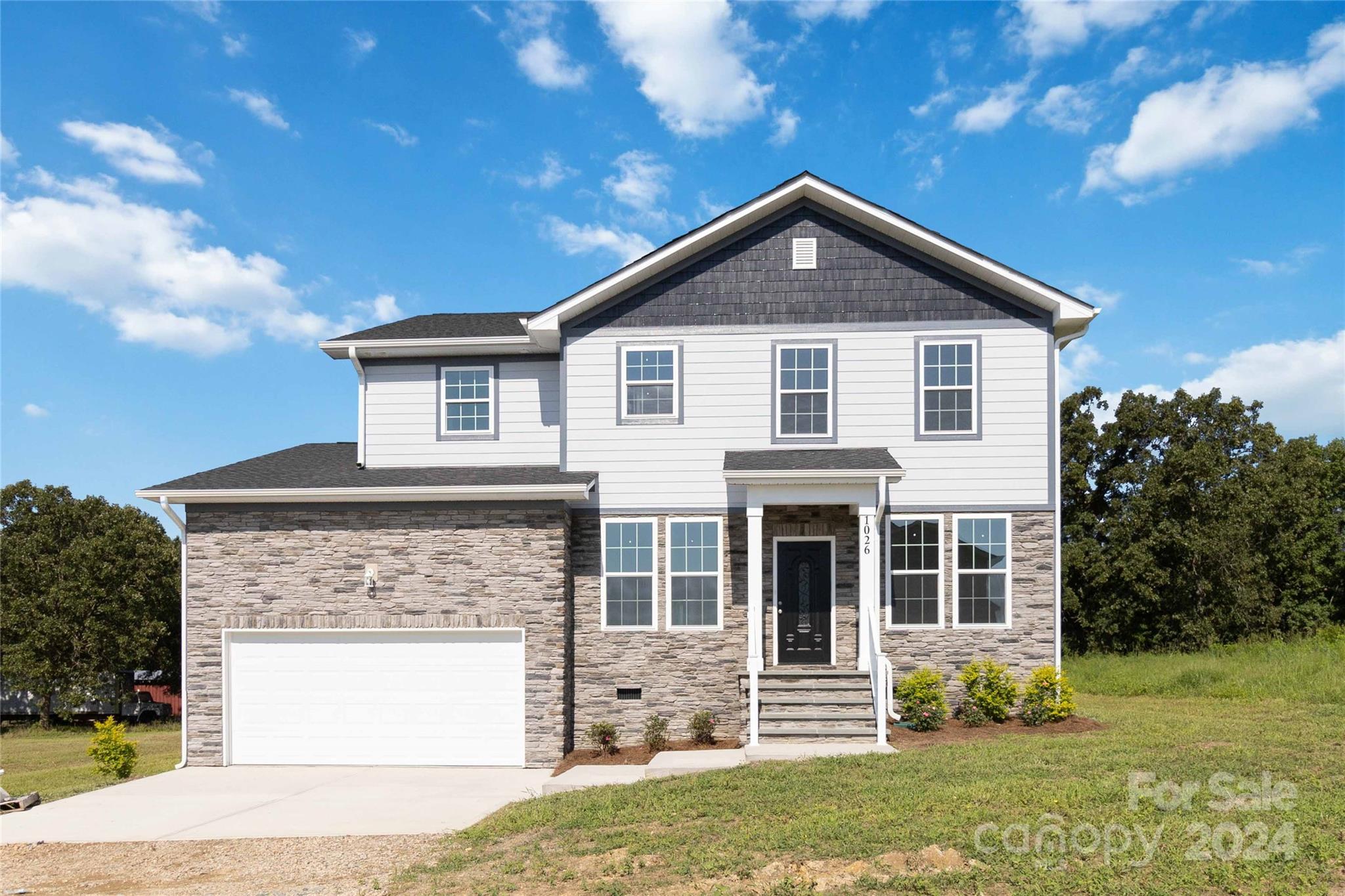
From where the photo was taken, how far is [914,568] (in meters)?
14.5

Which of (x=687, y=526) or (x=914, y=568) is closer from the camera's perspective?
(x=914, y=568)

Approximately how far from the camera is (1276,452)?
1214 inches

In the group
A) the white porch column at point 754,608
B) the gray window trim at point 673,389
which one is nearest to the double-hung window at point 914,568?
the white porch column at point 754,608

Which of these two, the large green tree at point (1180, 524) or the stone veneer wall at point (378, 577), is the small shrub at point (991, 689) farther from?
the large green tree at point (1180, 524)

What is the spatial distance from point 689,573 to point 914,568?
3.28 metres

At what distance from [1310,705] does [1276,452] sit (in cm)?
1822

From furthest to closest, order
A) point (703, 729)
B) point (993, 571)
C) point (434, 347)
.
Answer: point (434, 347)
point (993, 571)
point (703, 729)

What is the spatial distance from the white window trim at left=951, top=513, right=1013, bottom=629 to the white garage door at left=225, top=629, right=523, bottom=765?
246 inches

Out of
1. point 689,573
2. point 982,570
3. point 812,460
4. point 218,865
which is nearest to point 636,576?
point 689,573

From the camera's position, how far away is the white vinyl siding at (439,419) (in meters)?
15.6

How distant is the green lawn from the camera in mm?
14977

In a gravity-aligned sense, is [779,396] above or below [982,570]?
above

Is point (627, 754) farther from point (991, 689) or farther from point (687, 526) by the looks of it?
point (991, 689)

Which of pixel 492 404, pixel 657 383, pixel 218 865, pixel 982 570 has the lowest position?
pixel 218 865
